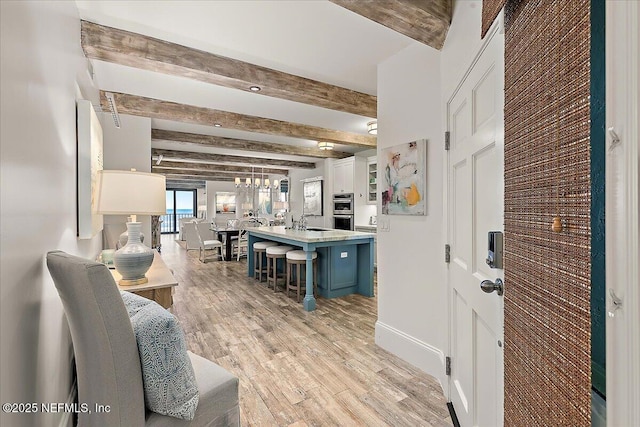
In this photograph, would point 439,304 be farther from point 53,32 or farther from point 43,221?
point 53,32

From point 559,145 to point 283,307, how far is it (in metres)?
3.59

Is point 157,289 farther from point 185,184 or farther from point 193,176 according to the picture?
point 185,184

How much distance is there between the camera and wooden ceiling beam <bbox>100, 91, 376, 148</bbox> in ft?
11.9

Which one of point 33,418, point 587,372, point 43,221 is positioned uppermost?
point 43,221

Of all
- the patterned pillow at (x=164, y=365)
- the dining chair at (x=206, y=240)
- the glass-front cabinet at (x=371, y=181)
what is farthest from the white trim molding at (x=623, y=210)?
the dining chair at (x=206, y=240)

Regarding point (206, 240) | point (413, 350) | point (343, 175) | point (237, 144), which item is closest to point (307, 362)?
point (413, 350)

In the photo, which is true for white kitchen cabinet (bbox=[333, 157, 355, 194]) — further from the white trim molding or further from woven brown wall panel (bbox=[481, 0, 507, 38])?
the white trim molding

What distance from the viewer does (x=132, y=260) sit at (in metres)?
1.95

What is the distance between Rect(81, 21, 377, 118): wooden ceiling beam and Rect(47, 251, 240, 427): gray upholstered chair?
1.77m

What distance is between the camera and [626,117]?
459 millimetres

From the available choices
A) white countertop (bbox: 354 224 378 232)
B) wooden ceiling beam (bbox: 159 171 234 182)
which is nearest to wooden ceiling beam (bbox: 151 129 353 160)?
white countertop (bbox: 354 224 378 232)

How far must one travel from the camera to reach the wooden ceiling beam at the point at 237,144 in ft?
17.4

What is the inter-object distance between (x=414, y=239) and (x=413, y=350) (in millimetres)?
883

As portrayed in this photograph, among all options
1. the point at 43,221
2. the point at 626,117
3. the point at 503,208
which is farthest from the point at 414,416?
the point at 43,221
